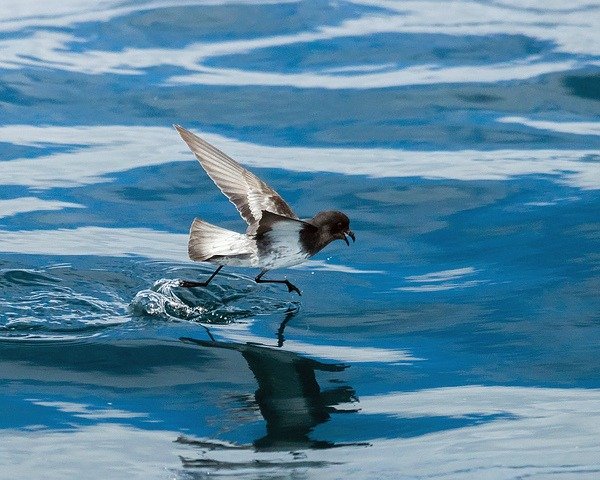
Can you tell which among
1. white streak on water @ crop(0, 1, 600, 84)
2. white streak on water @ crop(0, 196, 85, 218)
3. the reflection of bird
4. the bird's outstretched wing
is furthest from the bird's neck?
white streak on water @ crop(0, 1, 600, 84)

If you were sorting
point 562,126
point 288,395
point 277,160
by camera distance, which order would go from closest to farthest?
point 288,395, point 277,160, point 562,126

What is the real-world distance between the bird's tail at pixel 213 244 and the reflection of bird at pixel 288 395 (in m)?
0.50

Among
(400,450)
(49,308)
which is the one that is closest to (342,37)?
(49,308)

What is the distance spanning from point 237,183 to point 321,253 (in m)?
1.17

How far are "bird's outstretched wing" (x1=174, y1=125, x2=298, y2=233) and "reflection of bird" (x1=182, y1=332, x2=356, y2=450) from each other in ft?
3.58

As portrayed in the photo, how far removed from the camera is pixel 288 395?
6391 mm

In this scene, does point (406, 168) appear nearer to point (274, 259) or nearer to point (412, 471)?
point (274, 259)

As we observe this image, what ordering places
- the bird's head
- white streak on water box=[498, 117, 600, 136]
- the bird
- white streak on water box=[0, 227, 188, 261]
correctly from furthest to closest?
white streak on water box=[498, 117, 600, 136]
white streak on water box=[0, 227, 188, 261]
the bird's head
the bird

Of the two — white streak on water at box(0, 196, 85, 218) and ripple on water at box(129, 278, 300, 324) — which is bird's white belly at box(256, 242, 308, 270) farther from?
white streak on water at box(0, 196, 85, 218)

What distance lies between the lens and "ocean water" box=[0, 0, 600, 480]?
5.91 meters

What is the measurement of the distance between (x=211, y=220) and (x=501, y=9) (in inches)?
256

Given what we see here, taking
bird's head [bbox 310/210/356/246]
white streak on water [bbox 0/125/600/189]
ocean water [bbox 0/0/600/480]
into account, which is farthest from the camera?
white streak on water [bbox 0/125/600/189]

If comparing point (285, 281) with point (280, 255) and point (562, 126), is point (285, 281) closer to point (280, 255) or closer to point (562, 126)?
point (280, 255)

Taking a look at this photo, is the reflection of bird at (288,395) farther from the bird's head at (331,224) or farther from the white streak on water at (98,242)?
the white streak on water at (98,242)
